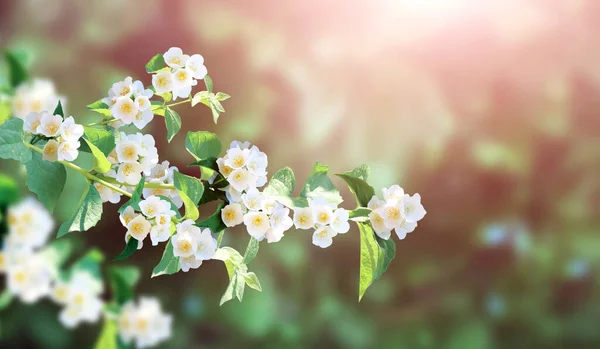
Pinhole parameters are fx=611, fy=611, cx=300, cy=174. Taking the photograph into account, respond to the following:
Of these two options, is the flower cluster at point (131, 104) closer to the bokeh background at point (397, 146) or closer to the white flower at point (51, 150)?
the white flower at point (51, 150)

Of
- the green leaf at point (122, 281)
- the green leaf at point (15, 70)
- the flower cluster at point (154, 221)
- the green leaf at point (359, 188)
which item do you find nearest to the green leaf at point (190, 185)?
the flower cluster at point (154, 221)

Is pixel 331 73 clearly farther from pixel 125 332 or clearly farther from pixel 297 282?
pixel 125 332

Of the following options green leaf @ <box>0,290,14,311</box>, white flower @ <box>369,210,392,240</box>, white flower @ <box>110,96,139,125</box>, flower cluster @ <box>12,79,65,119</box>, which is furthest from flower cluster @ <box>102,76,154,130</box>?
green leaf @ <box>0,290,14,311</box>

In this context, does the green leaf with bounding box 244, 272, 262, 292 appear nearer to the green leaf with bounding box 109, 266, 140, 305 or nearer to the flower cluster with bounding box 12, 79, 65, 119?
the flower cluster with bounding box 12, 79, 65, 119

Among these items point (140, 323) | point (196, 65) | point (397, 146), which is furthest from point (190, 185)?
point (397, 146)

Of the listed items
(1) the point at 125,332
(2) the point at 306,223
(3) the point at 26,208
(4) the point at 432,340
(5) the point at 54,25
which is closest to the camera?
(2) the point at 306,223

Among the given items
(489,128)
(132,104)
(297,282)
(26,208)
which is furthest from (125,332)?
(489,128)

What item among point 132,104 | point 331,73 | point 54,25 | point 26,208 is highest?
point 132,104

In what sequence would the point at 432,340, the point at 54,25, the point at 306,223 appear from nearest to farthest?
the point at 306,223
the point at 54,25
the point at 432,340
